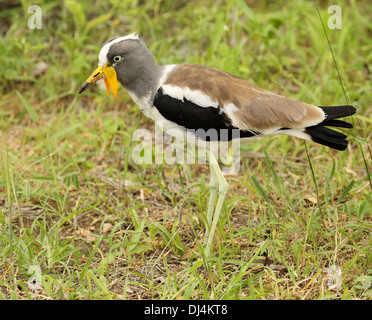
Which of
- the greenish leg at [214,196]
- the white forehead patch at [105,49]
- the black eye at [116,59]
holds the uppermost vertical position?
the white forehead patch at [105,49]

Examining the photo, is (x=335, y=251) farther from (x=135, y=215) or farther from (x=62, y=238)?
(x=62, y=238)

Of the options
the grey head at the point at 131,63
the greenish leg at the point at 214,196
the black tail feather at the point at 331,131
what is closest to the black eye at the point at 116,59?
the grey head at the point at 131,63

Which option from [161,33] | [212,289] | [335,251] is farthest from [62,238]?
[161,33]

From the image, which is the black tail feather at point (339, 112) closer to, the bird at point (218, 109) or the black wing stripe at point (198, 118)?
the bird at point (218, 109)

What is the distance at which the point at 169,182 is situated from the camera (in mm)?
4441

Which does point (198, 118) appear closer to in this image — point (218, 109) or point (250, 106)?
point (218, 109)

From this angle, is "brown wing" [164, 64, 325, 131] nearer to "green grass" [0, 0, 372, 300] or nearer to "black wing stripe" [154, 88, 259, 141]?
"black wing stripe" [154, 88, 259, 141]

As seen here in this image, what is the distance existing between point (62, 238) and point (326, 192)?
187 cm

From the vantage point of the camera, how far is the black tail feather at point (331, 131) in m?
3.42

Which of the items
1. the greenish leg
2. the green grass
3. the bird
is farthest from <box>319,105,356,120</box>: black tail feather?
the greenish leg

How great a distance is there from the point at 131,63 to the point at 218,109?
0.68 meters

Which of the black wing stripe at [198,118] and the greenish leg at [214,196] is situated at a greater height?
the black wing stripe at [198,118]

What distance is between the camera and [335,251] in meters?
3.41

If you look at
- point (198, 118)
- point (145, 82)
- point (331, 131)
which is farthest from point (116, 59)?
point (331, 131)
